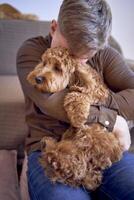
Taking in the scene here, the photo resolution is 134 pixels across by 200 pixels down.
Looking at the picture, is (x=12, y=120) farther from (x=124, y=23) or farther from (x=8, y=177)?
(x=124, y=23)

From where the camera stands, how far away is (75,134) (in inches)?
42.8

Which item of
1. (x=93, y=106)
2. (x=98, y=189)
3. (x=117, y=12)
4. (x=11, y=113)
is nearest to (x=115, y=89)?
(x=93, y=106)

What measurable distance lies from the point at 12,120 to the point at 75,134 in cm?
65

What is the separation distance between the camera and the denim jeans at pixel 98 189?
3.22 feet

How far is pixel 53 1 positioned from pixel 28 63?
1.73 meters

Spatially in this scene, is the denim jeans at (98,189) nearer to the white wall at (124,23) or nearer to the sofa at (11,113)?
the sofa at (11,113)

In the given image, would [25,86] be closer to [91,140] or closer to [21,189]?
[91,140]

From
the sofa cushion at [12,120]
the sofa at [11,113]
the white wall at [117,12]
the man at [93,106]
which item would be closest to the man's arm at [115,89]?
the man at [93,106]

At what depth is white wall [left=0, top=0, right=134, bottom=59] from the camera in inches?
107

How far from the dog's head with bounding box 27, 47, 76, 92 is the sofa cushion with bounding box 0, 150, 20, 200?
563mm

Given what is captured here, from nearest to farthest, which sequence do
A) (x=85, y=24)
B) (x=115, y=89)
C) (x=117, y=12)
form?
1. (x=85, y=24)
2. (x=115, y=89)
3. (x=117, y=12)

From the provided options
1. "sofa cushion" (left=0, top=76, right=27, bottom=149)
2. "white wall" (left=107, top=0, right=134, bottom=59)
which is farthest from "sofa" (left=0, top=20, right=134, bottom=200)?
"white wall" (left=107, top=0, right=134, bottom=59)

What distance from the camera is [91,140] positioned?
105 centimetres

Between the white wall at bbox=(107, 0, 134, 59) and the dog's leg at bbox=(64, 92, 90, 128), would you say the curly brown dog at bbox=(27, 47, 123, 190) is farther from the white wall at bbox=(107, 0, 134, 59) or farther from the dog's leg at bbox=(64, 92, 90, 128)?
the white wall at bbox=(107, 0, 134, 59)
